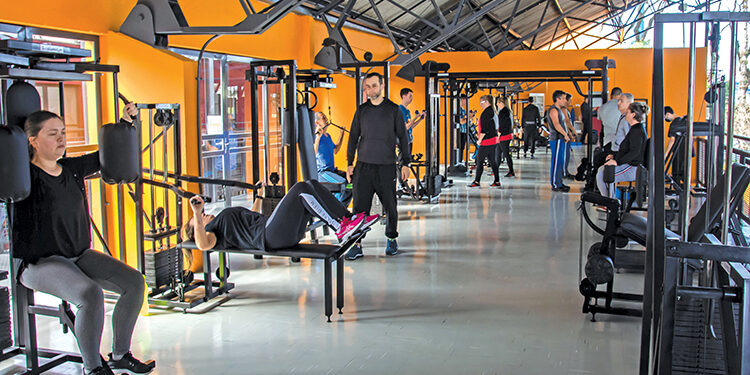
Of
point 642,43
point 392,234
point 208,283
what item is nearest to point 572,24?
point 642,43

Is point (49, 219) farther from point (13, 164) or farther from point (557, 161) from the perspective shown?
point (557, 161)

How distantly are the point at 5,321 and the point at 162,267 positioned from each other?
4.13 ft

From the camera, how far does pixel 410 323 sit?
157 inches

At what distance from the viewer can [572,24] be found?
23484mm

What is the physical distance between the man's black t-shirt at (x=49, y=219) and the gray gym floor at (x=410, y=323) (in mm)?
671

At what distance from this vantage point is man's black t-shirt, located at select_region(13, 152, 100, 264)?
116 inches

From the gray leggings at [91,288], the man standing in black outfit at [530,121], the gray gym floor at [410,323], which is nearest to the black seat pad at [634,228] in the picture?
the gray gym floor at [410,323]

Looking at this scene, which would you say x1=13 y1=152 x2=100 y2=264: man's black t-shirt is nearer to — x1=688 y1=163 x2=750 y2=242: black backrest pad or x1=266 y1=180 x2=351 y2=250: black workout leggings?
x1=266 y1=180 x2=351 y2=250: black workout leggings

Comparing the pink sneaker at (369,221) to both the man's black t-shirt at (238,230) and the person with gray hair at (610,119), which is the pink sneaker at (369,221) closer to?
the man's black t-shirt at (238,230)

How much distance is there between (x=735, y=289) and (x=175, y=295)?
10.9ft

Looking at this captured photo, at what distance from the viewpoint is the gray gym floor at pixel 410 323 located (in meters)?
3.35

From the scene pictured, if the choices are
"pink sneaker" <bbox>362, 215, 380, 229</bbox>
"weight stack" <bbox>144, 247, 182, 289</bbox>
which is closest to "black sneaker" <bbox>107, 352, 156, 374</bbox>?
"weight stack" <bbox>144, 247, 182, 289</bbox>

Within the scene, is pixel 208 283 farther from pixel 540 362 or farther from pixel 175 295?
pixel 540 362

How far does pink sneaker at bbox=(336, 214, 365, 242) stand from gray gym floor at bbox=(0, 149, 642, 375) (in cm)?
46
